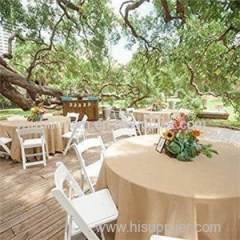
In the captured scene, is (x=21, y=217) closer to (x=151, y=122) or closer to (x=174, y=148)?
(x=174, y=148)

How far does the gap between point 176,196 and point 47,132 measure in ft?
12.0

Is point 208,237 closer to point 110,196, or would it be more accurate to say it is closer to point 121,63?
point 110,196

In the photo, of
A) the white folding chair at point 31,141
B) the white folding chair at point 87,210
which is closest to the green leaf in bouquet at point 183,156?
the white folding chair at point 87,210

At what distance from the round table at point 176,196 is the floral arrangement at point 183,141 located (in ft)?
0.27

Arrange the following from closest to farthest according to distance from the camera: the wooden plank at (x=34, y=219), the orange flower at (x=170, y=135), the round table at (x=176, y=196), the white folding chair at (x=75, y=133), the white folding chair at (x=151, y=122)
Answer: the round table at (x=176, y=196) → the orange flower at (x=170, y=135) → the wooden plank at (x=34, y=219) → the white folding chair at (x=75, y=133) → the white folding chair at (x=151, y=122)

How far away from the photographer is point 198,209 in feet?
4.78

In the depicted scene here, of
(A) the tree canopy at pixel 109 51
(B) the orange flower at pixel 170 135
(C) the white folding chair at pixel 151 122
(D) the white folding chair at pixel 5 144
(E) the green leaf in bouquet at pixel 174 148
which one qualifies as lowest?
(D) the white folding chair at pixel 5 144

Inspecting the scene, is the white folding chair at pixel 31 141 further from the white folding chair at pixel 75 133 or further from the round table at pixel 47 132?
the white folding chair at pixel 75 133

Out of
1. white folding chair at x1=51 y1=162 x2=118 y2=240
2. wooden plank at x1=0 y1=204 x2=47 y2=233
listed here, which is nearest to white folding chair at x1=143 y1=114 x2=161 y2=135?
wooden plank at x1=0 y1=204 x2=47 y2=233

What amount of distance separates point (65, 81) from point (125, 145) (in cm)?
937

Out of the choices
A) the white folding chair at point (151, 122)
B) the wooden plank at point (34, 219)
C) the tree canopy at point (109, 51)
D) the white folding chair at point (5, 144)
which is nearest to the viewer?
the wooden plank at point (34, 219)

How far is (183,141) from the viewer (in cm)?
223

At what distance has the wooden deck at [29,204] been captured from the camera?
7.64ft

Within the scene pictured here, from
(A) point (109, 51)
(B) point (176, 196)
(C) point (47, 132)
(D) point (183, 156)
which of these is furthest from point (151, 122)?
(B) point (176, 196)
